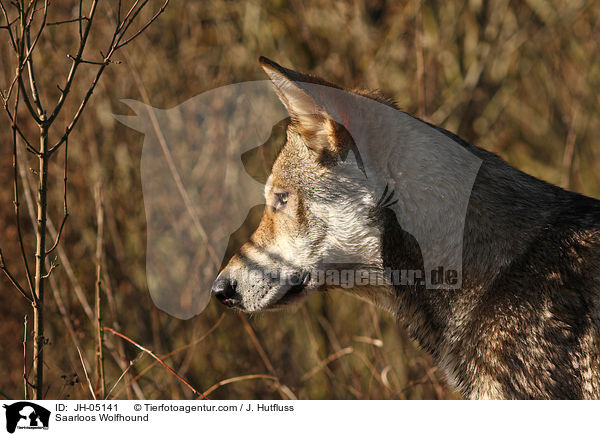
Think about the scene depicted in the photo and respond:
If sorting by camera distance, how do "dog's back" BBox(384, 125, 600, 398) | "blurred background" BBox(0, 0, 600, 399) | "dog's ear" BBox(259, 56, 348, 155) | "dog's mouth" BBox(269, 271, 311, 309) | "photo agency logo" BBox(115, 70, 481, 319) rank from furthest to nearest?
"blurred background" BBox(0, 0, 600, 399) → "dog's mouth" BBox(269, 271, 311, 309) → "photo agency logo" BBox(115, 70, 481, 319) → "dog's ear" BBox(259, 56, 348, 155) → "dog's back" BBox(384, 125, 600, 398)

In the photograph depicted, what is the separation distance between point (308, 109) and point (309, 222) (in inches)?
22.6

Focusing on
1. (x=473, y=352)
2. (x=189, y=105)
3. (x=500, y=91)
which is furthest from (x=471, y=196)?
(x=500, y=91)

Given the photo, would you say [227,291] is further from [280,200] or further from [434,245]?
[434,245]

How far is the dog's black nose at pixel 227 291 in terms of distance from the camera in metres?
3.30

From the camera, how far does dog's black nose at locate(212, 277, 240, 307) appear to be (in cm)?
330

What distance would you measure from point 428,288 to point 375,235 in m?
0.36

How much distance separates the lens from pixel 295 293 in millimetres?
3252
